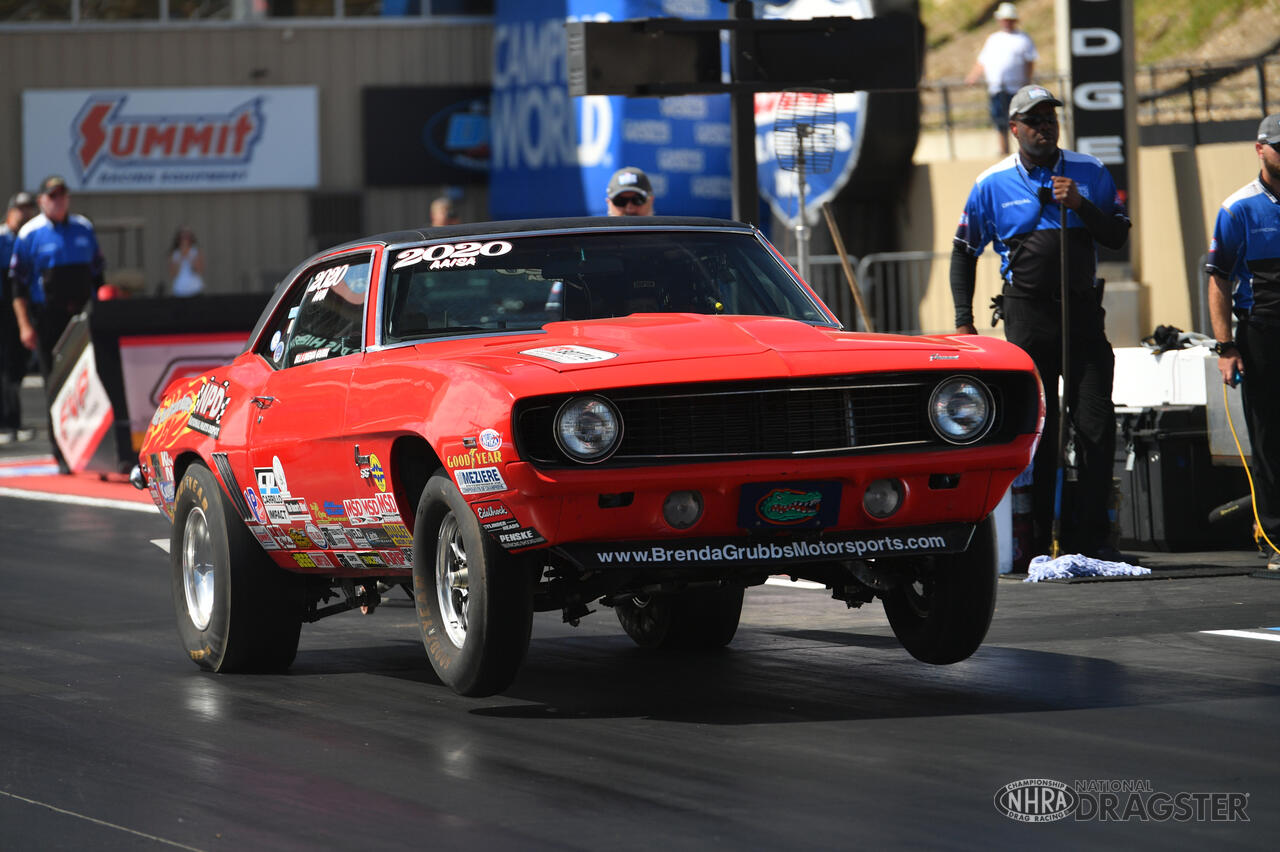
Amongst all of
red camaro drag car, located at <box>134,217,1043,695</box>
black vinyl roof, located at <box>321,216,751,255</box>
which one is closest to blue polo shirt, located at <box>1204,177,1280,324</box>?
red camaro drag car, located at <box>134,217,1043,695</box>

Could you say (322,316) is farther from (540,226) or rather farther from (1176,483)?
(1176,483)

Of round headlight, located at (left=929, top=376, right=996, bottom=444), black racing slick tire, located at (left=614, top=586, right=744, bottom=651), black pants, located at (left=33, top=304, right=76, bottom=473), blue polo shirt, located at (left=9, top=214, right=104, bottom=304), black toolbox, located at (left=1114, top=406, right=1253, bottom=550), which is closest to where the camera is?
round headlight, located at (left=929, top=376, right=996, bottom=444)

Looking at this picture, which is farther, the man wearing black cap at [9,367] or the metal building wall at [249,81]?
the metal building wall at [249,81]

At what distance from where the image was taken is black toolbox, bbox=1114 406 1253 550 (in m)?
10.8

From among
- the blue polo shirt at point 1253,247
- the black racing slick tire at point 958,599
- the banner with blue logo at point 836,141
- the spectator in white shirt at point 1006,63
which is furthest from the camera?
the spectator in white shirt at point 1006,63

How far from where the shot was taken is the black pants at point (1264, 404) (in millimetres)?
9938

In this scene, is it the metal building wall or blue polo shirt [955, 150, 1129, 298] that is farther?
the metal building wall

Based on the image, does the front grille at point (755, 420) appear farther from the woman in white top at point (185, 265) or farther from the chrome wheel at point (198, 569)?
the woman in white top at point (185, 265)

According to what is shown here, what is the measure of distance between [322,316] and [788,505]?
220cm

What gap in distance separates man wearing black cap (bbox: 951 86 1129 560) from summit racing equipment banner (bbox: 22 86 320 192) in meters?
24.1

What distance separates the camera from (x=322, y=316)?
7.84m

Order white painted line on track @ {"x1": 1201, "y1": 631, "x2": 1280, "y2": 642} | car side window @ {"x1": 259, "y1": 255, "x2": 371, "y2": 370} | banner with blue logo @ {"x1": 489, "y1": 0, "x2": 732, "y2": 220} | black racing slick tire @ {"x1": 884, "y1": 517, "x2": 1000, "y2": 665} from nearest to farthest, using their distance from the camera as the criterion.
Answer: black racing slick tire @ {"x1": 884, "y1": 517, "x2": 1000, "y2": 665}
car side window @ {"x1": 259, "y1": 255, "x2": 371, "y2": 370}
white painted line on track @ {"x1": 1201, "y1": 631, "x2": 1280, "y2": 642}
banner with blue logo @ {"x1": 489, "y1": 0, "x2": 732, "y2": 220}

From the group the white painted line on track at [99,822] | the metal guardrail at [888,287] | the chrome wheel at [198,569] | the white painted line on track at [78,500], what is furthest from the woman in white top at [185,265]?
the white painted line on track at [99,822]

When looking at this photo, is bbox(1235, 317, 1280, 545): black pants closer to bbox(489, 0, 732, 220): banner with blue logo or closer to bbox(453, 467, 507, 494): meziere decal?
bbox(453, 467, 507, 494): meziere decal
